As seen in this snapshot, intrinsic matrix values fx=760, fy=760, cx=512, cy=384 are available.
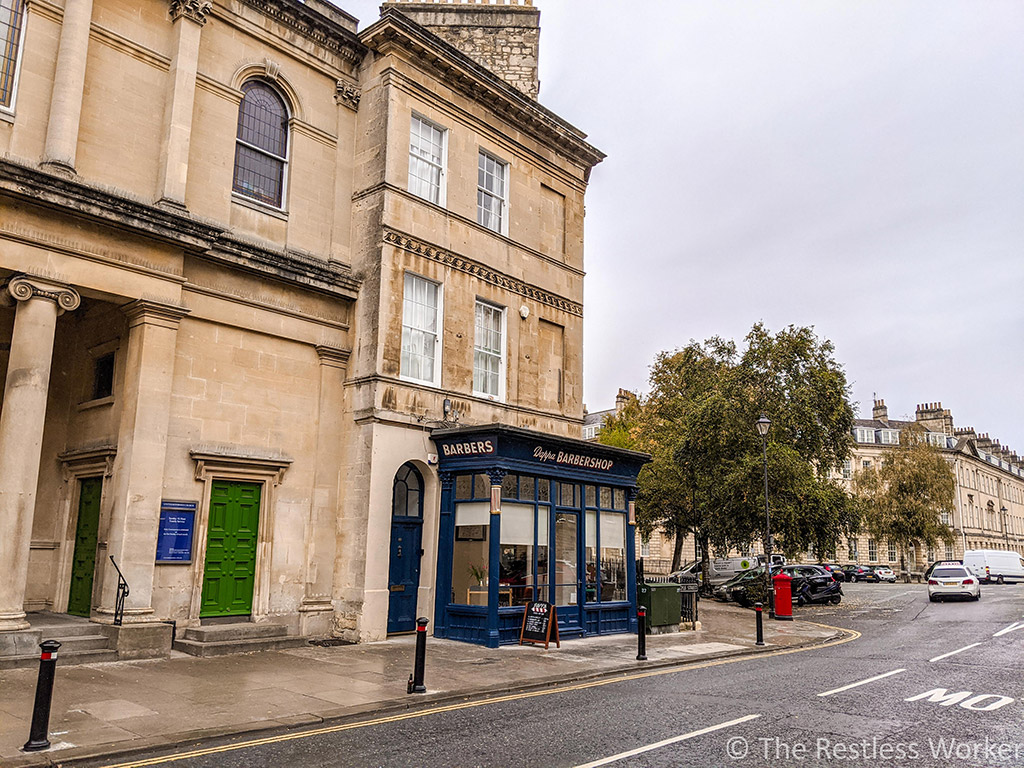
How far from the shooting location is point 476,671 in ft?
39.7

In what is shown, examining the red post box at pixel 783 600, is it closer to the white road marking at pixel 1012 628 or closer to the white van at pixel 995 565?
the white road marking at pixel 1012 628

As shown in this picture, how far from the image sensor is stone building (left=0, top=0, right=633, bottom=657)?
41.1 feet

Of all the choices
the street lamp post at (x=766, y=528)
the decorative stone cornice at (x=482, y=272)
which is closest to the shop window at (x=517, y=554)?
the decorative stone cornice at (x=482, y=272)

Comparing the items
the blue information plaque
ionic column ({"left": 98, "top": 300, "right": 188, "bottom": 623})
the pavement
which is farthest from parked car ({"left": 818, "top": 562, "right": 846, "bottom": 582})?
ionic column ({"left": 98, "top": 300, "right": 188, "bottom": 623})

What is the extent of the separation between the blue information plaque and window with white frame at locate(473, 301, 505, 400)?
7205 millimetres

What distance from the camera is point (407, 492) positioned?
661 inches

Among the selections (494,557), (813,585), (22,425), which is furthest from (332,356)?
(813,585)

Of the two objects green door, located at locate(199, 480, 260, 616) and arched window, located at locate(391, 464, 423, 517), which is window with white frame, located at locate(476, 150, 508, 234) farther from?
green door, located at locate(199, 480, 260, 616)

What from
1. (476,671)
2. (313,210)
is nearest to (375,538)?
(476,671)

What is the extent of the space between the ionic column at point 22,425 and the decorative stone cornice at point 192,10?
5.91 metres

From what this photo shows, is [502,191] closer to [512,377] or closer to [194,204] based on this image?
[512,377]

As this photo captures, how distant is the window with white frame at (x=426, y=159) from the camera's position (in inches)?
695

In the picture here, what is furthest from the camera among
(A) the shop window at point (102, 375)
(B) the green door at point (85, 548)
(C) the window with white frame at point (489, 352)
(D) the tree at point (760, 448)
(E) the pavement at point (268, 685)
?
(D) the tree at point (760, 448)

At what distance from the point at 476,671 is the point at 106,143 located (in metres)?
11.1
